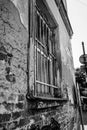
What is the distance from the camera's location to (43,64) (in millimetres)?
2529

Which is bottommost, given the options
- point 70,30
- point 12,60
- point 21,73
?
point 21,73

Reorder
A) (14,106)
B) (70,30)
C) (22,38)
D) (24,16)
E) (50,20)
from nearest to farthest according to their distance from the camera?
(14,106) → (22,38) → (24,16) → (50,20) → (70,30)

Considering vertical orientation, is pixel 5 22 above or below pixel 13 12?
below

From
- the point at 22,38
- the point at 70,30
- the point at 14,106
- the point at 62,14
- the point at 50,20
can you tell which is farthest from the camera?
the point at 70,30

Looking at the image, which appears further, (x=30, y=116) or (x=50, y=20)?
(x=50, y=20)

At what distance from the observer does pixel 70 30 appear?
18.4 feet

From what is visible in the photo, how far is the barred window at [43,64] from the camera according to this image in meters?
2.19

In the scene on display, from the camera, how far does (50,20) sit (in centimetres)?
337

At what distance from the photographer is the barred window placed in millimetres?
2188

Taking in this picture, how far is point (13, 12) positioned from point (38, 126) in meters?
1.54

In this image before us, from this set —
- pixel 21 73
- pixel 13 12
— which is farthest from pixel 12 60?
pixel 13 12

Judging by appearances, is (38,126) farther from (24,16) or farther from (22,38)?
(24,16)

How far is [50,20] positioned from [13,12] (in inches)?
82.1

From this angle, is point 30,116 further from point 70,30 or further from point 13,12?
point 70,30
